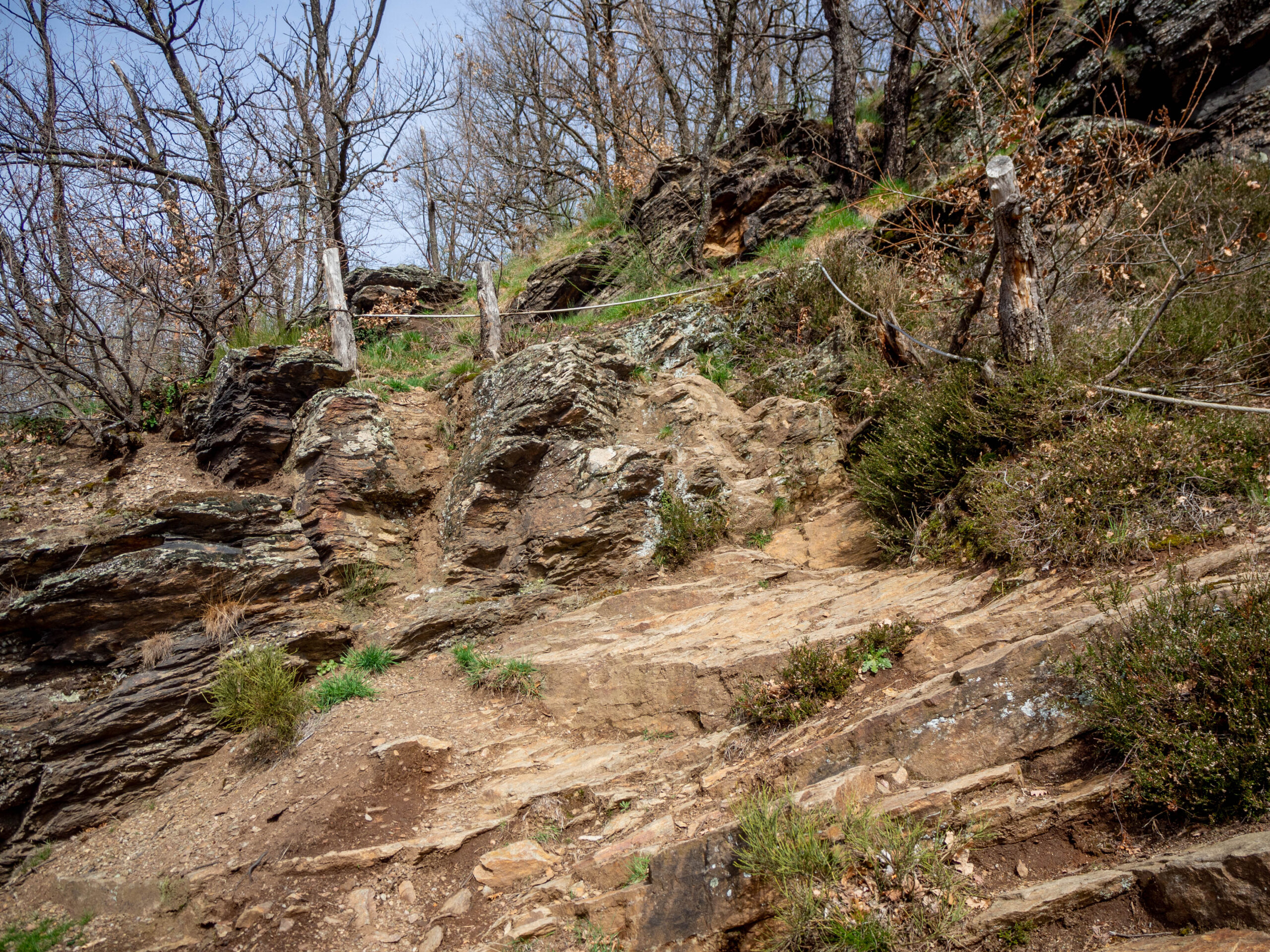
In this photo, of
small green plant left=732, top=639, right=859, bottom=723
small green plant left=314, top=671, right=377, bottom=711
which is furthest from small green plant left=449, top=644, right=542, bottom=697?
small green plant left=732, top=639, right=859, bottom=723

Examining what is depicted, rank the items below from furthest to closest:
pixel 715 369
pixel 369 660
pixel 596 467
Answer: pixel 715 369, pixel 596 467, pixel 369 660

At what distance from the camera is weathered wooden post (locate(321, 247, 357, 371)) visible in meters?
9.82

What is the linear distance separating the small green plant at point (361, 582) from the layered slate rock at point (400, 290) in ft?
23.6

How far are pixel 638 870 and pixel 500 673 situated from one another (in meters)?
2.46

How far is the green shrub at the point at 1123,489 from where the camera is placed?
155 inches

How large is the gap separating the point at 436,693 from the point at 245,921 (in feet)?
6.71

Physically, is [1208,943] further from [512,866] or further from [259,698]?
[259,698]

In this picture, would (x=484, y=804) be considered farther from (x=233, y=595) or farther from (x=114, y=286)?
(x=114, y=286)

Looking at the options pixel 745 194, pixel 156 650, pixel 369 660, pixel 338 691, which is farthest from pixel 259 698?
pixel 745 194

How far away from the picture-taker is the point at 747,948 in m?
2.83

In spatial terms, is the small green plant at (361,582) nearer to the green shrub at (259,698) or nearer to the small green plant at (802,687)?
the green shrub at (259,698)

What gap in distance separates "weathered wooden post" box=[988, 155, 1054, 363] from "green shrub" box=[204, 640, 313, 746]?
256 inches

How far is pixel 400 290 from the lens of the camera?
1281 centimetres

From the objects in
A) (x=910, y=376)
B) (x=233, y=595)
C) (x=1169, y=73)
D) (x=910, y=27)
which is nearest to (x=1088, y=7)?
(x=1169, y=73)
